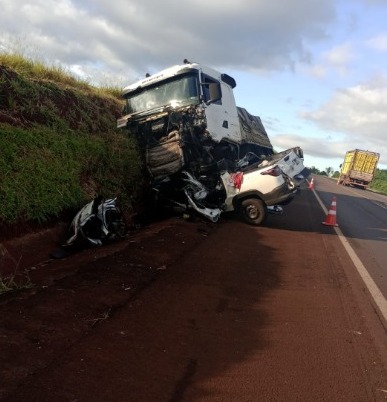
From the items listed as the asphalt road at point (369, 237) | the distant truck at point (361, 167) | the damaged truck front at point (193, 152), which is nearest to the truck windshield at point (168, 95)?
the damaged truck front at point (193, 152)

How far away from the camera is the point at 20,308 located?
174 inches

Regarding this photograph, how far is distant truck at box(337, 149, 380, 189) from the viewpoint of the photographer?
3844 centimetres

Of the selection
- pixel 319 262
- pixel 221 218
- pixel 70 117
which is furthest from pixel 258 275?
pixel 70 117

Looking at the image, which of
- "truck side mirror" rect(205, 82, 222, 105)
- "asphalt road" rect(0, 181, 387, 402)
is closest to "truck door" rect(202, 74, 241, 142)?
"truck side mirror" rect(205, 82, 222, 105)

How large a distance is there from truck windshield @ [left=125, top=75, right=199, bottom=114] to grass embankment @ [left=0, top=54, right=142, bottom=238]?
2.86ft

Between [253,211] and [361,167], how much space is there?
31.0 m

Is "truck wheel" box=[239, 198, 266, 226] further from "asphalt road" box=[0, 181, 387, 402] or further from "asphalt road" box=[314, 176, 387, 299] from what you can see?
"asphalt road" box=[0, 181, 387, 402]

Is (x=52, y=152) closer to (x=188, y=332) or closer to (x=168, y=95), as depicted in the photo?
(x=168, y=95)

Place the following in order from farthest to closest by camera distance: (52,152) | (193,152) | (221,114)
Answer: (221,114), (193,152), (52,152)

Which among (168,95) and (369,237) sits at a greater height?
(168,95)

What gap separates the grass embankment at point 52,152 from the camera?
23.3 ft

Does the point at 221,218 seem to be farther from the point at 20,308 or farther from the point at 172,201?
the point at 20,308

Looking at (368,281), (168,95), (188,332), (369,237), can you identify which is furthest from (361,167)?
(188,332)

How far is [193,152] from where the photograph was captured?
10734mm
